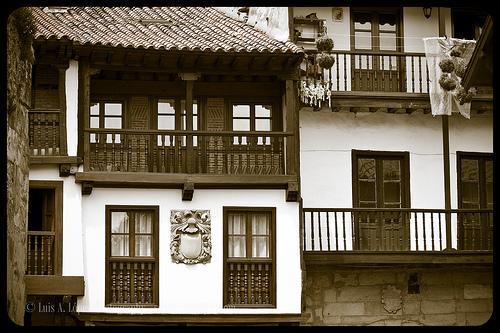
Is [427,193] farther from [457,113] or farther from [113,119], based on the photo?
[113,119]

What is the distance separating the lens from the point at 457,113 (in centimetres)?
2916

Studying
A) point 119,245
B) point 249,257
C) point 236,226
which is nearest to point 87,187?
point 119,245

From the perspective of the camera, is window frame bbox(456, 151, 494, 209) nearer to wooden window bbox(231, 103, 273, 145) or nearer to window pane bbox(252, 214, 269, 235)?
wooden window bbox(231, 103, 273, 145)

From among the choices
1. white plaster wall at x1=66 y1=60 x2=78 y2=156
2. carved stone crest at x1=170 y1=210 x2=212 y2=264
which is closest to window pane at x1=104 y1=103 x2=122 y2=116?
white plaster wall at x1=66 y1=60 x2=78 y2=156

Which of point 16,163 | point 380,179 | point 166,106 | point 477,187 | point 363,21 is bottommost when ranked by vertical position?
point 16,163

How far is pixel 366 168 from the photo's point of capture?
1145 inches

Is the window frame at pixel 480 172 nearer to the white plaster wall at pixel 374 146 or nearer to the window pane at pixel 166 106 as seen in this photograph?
the white plaster wall at pixel 374 146

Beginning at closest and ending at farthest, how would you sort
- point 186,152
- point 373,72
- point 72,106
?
point 72,106 → point 186,152 → point 373,72

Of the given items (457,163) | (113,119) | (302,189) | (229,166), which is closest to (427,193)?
(457,163)

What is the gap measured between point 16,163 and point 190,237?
13.4 metres

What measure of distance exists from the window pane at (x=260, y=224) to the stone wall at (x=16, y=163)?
43.0 feet

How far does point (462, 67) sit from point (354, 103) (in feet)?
7.96

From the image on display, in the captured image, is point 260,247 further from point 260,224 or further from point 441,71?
point 441,71

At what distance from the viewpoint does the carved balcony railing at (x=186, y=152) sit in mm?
26750
